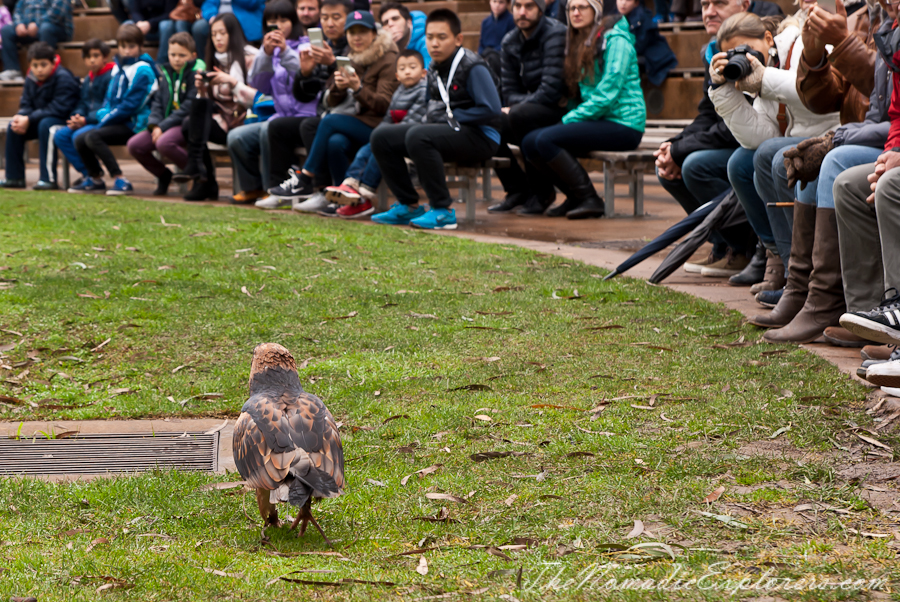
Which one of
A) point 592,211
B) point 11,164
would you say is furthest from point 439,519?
point 11,164

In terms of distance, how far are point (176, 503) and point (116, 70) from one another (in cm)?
1255

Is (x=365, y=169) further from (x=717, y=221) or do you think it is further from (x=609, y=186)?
(x=717, y=221)

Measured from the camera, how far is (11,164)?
15742 millimetres

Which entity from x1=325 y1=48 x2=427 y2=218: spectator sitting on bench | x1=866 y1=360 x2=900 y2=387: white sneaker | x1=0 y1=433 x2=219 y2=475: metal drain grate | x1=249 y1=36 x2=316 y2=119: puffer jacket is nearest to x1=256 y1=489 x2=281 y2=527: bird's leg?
x1=0 y1=433 x2=219 y2=475: metal drain grate

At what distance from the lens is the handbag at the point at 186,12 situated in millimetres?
16469

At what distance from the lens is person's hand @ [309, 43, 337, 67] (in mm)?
11406

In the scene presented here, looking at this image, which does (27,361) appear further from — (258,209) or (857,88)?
(258,209)

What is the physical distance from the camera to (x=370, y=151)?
11.4 meters

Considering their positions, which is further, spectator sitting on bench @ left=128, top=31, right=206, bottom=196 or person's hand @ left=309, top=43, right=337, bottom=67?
spectator sitting on bench @ left=128, top=31, right=206, bottom=196

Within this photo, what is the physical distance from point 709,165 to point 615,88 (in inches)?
137

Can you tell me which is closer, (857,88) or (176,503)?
(176,503)

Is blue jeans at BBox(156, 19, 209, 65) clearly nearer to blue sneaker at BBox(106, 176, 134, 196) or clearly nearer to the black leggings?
the black leggings

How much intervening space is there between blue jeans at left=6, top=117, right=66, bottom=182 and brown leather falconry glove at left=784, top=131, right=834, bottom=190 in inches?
495

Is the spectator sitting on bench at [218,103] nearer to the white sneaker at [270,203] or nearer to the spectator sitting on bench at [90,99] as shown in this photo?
the white sneaker at [270,203]
